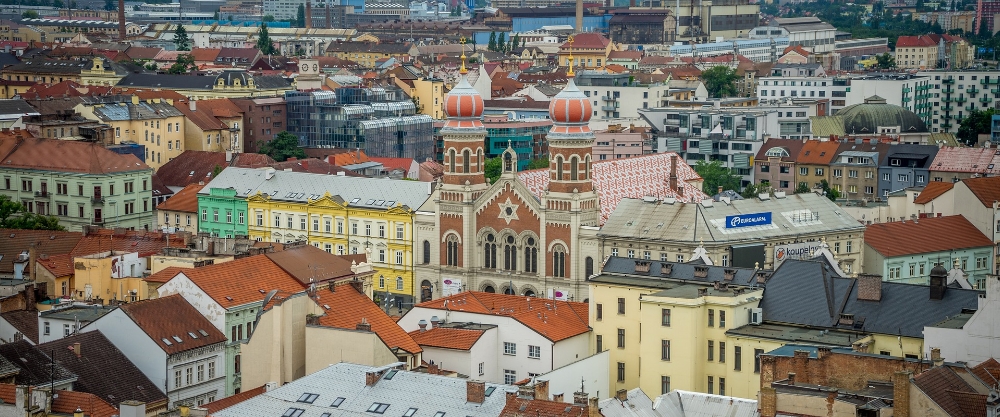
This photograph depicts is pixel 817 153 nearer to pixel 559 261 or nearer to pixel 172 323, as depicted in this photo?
pixel 559 261

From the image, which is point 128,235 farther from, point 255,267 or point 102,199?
point 102,199

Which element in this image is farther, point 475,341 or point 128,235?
point 128,235

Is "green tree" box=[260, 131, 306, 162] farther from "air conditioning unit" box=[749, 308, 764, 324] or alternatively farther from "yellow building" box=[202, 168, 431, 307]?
"air conditioning unit" box=[749, 308, 764, 324]

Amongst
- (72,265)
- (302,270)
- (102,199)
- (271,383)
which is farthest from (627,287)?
(102,199)

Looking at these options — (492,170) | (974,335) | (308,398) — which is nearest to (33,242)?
(308,398)

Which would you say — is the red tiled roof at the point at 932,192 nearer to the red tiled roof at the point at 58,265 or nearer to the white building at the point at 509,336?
the white building at the point at 509,336

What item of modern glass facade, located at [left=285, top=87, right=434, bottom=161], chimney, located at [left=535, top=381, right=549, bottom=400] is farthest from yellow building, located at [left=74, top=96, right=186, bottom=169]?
chimney, located at [left=535, top=381, right=549, bottom=400]
